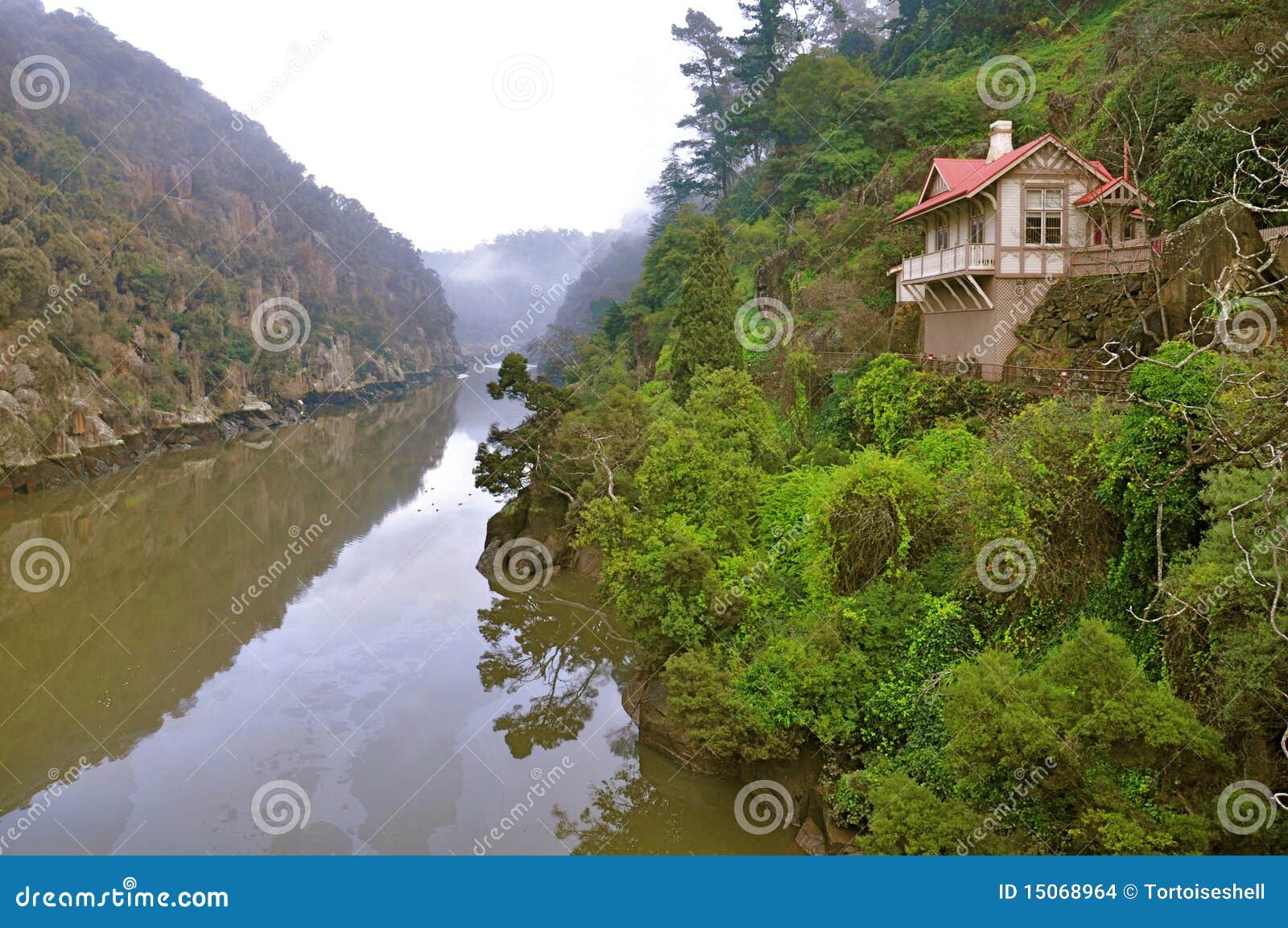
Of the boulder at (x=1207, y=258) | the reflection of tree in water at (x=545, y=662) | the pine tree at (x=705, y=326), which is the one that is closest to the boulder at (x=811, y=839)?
the reflection of tree in water at (x=545, y=662)

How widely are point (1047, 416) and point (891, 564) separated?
2.74 m

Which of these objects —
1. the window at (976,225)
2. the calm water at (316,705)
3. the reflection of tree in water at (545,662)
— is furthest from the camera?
the window at (976,225)

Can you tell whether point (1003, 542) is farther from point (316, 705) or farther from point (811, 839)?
point (316, 705)

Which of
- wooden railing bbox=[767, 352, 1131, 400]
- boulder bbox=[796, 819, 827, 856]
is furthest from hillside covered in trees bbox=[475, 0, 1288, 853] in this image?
wooden railing bbox=[767, 352, 1131, 400]

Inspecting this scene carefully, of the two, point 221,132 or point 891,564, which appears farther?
point 221,132

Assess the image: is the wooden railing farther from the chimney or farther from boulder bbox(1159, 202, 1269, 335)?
the chimney

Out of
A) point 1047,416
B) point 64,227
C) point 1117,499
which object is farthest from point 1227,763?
point 64,227

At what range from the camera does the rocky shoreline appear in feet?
112

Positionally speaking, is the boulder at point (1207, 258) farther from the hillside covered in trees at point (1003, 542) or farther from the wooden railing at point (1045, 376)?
the wooden railing at point (1045, 376)

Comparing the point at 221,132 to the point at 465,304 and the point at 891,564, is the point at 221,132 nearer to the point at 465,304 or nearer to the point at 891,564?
the point at 465,304

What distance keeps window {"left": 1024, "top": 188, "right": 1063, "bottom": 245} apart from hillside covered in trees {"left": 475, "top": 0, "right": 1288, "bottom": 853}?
5.54 ft

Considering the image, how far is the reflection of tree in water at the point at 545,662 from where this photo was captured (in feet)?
49.5

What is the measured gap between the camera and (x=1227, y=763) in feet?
24.7

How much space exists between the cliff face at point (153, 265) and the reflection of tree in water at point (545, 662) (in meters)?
24.5
